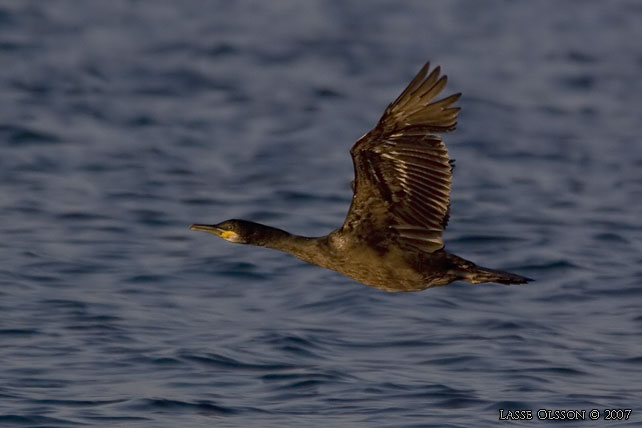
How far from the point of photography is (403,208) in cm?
883

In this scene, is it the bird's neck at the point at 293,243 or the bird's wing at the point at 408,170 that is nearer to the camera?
the bird's wing at the point at 408,170

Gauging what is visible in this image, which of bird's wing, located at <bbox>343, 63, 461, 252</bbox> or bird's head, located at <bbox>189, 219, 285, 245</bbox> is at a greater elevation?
bird's wing, located at <bbox>343, 63, 461, 252</bbox>

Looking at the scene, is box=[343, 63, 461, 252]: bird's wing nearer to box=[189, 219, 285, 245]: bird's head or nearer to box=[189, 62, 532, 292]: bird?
box=[189, 62, 532, 292]: bird

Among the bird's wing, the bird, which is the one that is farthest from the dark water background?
the bird's wing

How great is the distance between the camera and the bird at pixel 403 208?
8.45m

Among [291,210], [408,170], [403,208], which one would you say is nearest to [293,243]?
[403,208]

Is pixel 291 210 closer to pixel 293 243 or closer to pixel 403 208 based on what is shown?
pixel 293 243

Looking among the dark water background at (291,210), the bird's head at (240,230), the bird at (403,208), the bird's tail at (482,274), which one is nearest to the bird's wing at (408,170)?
the bird at (403,208)

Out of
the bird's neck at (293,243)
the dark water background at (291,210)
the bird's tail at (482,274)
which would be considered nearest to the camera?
the bird's tail at (482,274)

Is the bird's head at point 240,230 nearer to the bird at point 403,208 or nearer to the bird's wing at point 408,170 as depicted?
the bird at point 403,208

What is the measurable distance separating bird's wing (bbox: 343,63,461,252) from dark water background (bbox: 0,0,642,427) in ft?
5.50

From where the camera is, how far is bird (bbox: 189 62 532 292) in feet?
27.7

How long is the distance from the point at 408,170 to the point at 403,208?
0.32m

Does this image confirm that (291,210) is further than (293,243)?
Yes
